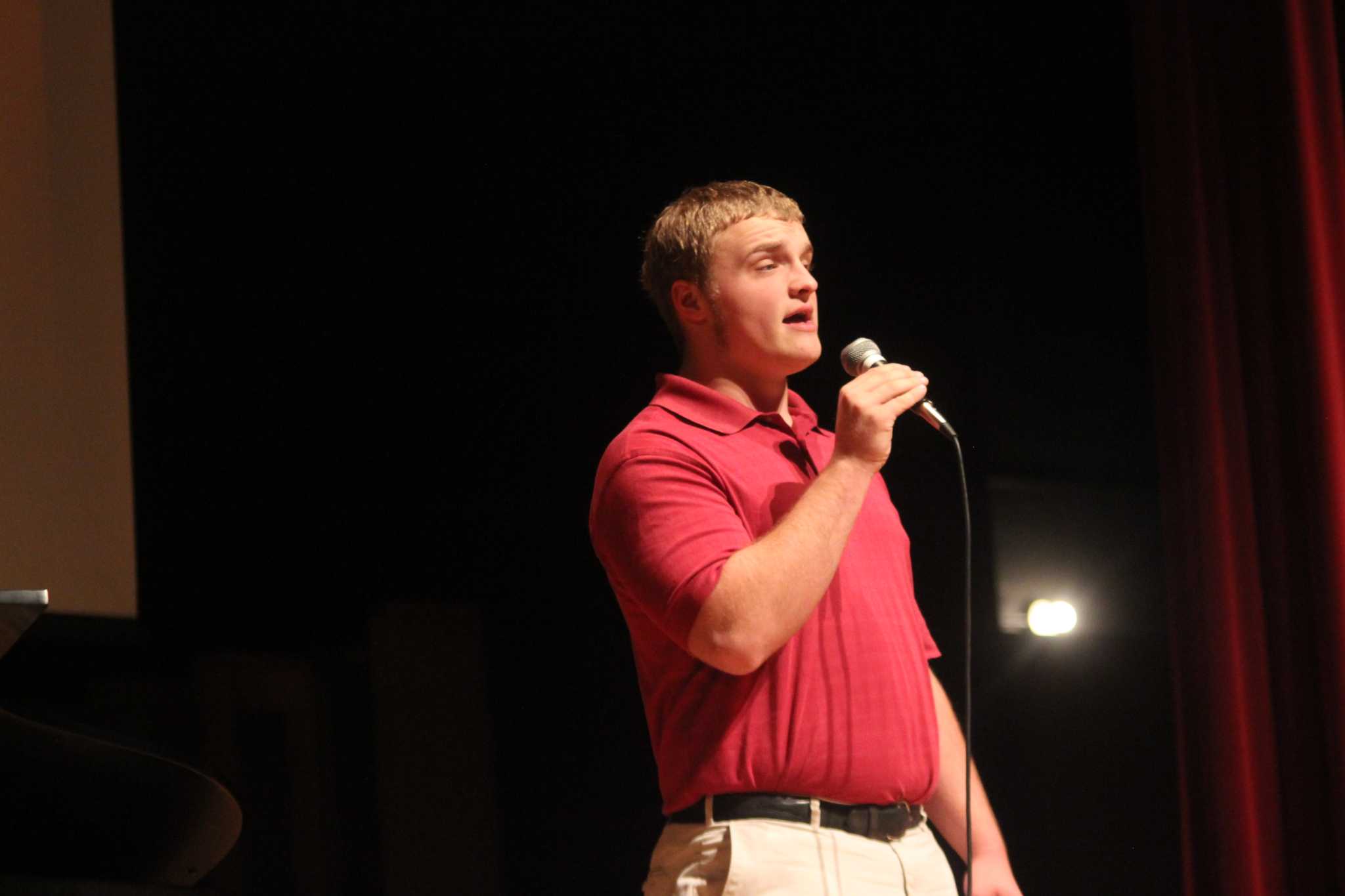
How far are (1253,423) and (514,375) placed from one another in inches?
49.2

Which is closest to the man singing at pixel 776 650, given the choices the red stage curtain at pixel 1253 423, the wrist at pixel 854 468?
the wrist at pixel 854 468

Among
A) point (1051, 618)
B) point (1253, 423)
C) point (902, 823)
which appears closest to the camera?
point (902, 823)

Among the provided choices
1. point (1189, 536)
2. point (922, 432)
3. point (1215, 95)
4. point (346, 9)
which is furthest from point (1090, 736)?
point (346, 9)

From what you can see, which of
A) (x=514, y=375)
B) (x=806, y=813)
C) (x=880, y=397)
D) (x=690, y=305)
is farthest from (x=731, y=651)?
(x=514, y=375)

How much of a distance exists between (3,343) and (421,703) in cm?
94

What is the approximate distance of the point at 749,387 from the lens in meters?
1.80

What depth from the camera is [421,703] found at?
96.0 inches

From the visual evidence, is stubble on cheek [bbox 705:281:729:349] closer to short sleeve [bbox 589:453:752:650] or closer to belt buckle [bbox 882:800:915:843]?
short sleeve [bbox 589:453:752:650]

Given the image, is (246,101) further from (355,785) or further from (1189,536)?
(1189,536)

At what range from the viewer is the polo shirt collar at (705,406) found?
172cm

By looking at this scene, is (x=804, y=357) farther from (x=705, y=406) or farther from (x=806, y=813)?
(x=806, y=813)

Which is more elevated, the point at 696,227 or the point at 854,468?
the point at 696,227

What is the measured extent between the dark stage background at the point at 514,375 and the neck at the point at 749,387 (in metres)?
0.74

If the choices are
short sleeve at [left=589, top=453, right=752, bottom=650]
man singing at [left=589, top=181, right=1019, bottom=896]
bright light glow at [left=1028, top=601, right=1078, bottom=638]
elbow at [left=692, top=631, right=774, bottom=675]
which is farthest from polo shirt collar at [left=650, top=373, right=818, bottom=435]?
bright light glow at [left=1028, top=601, right=1078, bottom=638]
